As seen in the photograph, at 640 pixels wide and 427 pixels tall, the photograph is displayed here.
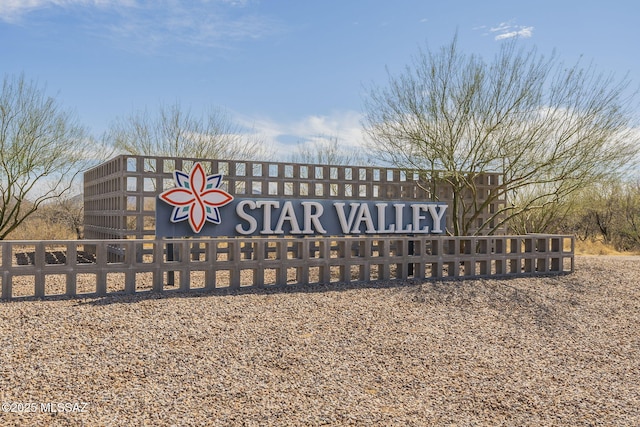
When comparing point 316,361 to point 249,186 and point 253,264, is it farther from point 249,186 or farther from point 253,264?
point 249,186

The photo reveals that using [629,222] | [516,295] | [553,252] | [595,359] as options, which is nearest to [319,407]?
[595,359]

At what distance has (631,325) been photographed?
663cm

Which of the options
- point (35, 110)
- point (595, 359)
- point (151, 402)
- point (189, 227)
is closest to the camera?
point (151, 402)

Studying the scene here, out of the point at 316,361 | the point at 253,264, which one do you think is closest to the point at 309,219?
the point at 253,264

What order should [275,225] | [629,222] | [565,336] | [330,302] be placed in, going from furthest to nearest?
[629,222] < [275,225] < [330,302] < [565,336]

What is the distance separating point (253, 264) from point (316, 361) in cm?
297

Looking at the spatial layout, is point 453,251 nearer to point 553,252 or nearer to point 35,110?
point 553,252

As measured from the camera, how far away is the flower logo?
7.34 metres

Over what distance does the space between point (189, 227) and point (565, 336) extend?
17.9 feet

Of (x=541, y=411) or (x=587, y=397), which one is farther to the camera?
(x=587, y=397)

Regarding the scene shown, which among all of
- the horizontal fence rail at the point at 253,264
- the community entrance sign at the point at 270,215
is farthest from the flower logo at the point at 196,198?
the horizontal fence rail at the point at 253,264

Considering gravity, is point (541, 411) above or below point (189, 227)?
below

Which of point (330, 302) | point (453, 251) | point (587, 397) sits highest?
point (453, 251)

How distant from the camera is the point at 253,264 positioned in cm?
736
